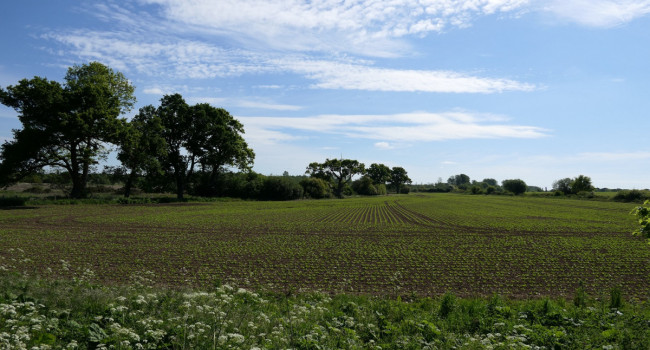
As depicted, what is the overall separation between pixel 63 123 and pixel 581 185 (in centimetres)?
16677

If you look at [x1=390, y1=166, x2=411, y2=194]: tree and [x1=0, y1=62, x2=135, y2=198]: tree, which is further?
[x1=390, y1=166, x2=411, y2=194]: tree

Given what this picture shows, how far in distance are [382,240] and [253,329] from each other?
741 inches

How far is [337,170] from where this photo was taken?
140m

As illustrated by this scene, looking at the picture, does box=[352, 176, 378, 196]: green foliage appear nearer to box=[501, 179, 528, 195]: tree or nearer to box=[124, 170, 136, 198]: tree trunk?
box=[501, 179, 528, 195]: tree

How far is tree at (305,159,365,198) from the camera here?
13575 cm

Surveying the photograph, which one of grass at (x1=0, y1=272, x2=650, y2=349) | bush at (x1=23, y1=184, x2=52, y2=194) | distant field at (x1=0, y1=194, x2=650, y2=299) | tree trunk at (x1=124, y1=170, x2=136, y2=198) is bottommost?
distant field at (x1=0, y1=194, x2=650, y2=299)

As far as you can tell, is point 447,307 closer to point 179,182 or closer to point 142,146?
point 142,146

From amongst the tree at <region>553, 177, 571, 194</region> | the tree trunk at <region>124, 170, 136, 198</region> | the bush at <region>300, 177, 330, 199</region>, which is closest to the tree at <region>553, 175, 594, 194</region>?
the tree at <region>553, 177, 571, 194</region>

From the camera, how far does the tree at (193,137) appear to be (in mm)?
59812

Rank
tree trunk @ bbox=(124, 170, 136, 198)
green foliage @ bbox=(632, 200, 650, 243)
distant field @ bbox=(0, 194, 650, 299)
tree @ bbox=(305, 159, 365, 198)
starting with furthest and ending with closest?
tree @ bbox=(305, 159, 365, 198) < tree trunk @ bbox=(124, 170, 136, 198) < distant field @ bbox=(0, 194, 650, 299) < green foliage @ bbox=(632, 200, 650, 243)

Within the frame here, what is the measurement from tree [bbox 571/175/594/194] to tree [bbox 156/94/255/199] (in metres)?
139

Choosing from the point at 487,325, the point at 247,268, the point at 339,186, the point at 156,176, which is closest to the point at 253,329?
the point at 487,325

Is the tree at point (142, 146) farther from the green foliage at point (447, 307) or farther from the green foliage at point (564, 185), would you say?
the green foliage at point (564, 185)

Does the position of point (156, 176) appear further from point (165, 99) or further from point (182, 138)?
point (165, 99)
